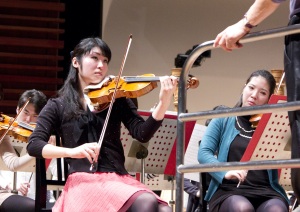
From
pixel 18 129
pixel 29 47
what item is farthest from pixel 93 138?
pixel 29 47

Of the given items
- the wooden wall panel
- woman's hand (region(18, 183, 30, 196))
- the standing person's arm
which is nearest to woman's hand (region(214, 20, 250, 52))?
the standing person's arm

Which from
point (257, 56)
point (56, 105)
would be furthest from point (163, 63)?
point (56, 105)

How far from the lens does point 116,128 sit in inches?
124

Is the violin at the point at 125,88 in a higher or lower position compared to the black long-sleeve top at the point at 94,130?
higher

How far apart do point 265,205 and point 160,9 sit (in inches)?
131

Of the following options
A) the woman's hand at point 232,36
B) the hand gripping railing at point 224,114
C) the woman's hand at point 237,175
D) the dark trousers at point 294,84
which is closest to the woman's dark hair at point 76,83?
the woman's hand at point 237,175

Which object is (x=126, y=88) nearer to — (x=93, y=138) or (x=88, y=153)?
(x=93, y=138)

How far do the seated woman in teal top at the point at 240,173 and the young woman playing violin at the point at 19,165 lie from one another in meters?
0.87

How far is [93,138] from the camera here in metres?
3.13

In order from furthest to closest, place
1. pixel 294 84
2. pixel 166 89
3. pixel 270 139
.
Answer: pixel 270 139 < pixel 166 89 < pixel 294 84

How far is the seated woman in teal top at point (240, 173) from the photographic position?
3248 mm

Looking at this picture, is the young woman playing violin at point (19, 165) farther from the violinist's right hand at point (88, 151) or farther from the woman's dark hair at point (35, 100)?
the violinist's right hand at point (88, 151)

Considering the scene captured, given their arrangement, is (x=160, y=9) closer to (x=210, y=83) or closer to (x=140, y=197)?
(x=210, y=83)

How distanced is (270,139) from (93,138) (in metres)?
0.76
